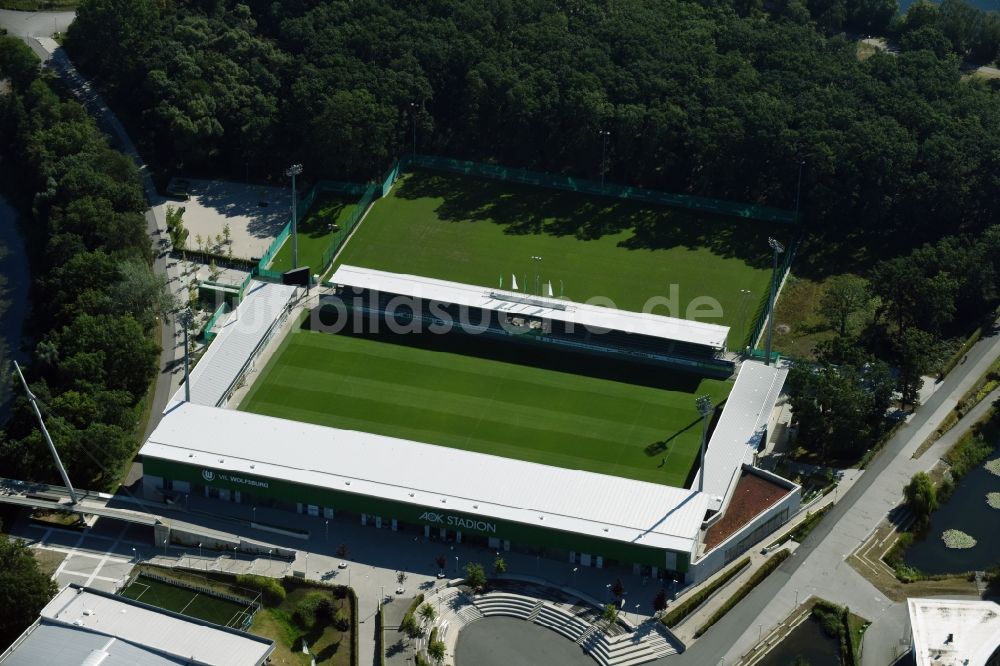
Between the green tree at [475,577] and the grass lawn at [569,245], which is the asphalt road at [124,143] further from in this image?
the green tree at [475,577]

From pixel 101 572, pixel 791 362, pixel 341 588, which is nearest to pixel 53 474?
pixel 101 572

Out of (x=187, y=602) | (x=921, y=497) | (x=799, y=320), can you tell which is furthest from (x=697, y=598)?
(x=799, y=320)

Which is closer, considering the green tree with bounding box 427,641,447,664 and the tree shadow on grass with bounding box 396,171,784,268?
the green tree with bounding box 427,641,447,664

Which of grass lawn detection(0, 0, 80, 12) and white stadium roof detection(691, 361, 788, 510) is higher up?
grass lawn detection(0, 0, 80, 12)

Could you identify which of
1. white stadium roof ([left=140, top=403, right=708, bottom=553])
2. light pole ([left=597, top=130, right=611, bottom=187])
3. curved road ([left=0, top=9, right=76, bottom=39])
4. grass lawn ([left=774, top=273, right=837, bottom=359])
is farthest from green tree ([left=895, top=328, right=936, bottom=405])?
curved road ([left=0, top=9, right=76, bottom=39])

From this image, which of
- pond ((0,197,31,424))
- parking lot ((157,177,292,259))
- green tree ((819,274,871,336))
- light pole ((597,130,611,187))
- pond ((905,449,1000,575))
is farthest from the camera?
light pole ((597,130,611,187))

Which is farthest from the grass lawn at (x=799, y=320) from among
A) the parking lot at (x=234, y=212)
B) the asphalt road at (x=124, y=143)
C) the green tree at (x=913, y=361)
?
the asphalt road at (x=124, y=143)

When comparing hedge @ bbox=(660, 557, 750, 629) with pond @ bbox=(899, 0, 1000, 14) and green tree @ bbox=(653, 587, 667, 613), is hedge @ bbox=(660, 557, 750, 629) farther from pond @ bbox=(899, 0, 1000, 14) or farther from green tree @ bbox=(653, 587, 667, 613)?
pond @ bbox=(899, 0, 1000, 14)
